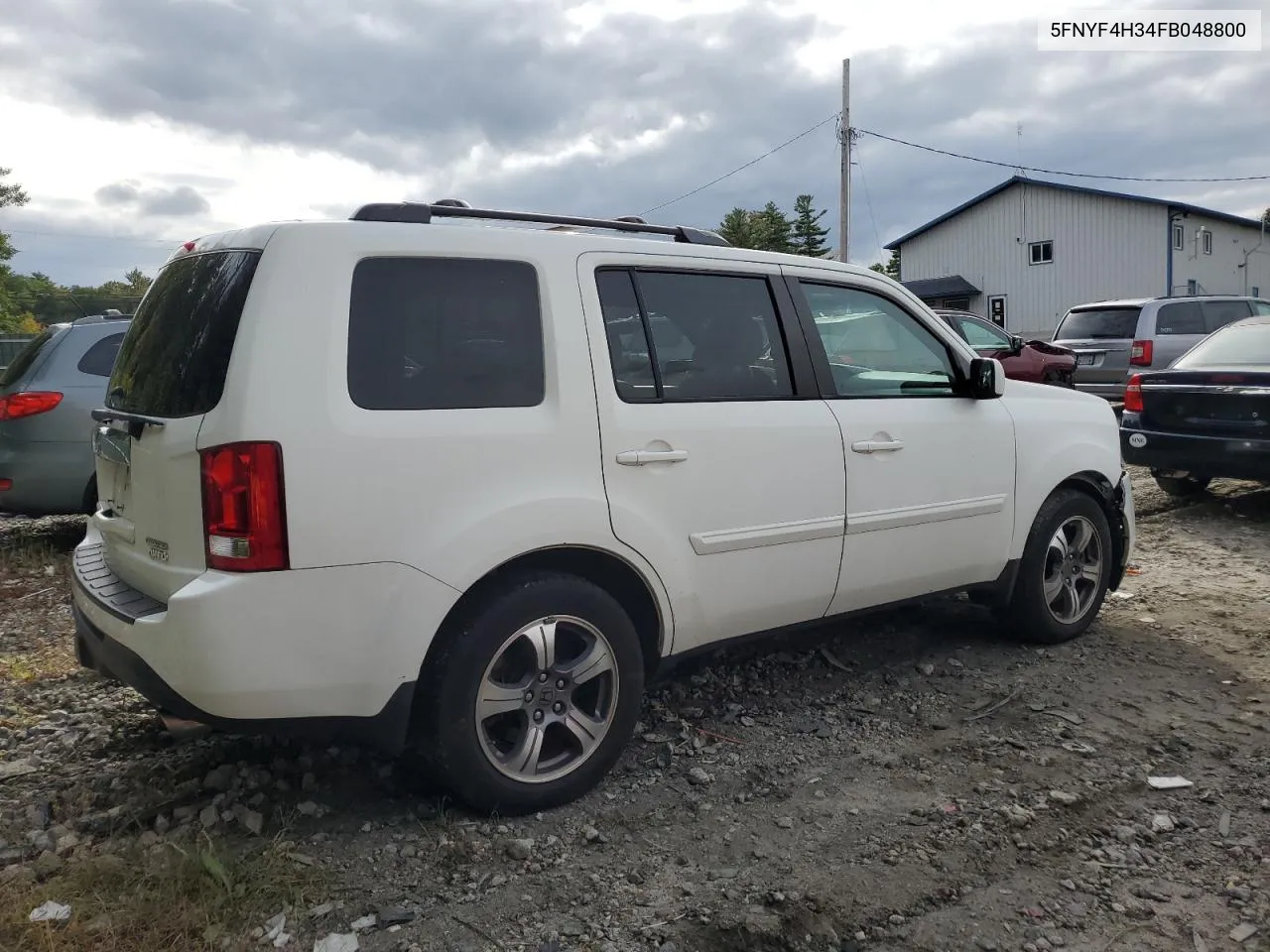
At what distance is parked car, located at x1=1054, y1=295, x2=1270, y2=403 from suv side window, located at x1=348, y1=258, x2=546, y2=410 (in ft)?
39.7

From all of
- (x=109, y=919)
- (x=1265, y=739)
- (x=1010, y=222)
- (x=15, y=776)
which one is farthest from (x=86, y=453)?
(x=1010, y=222)

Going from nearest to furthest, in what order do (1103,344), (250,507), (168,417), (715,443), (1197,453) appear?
(250,507), (168,417), (715,443), (1197,453), (1103,344)

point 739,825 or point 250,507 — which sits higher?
point 250,507

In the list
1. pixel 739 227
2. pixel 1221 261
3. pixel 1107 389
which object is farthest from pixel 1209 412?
pixel 739 227

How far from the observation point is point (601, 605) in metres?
3.29

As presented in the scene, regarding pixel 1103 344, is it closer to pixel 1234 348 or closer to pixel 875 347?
pixel 1234 348

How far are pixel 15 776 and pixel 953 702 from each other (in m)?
3.53

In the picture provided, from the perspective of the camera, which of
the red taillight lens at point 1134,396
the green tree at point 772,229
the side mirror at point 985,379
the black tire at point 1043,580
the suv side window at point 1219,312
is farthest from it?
the green tree at point 772,229

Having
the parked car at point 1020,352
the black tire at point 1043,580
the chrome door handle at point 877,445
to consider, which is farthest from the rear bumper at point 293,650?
the parked car at point 1020,352

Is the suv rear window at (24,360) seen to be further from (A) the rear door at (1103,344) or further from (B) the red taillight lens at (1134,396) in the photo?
(A) the rear door at (1103,344)

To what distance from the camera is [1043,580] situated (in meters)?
4.83

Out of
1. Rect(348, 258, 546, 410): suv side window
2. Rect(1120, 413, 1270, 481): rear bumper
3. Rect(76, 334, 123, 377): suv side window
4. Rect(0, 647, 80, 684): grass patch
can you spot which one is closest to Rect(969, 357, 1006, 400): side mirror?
Rect(348, 258, 546, 410): suv side window

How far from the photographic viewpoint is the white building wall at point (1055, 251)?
3381 cm

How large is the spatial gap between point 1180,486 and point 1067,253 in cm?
2939
